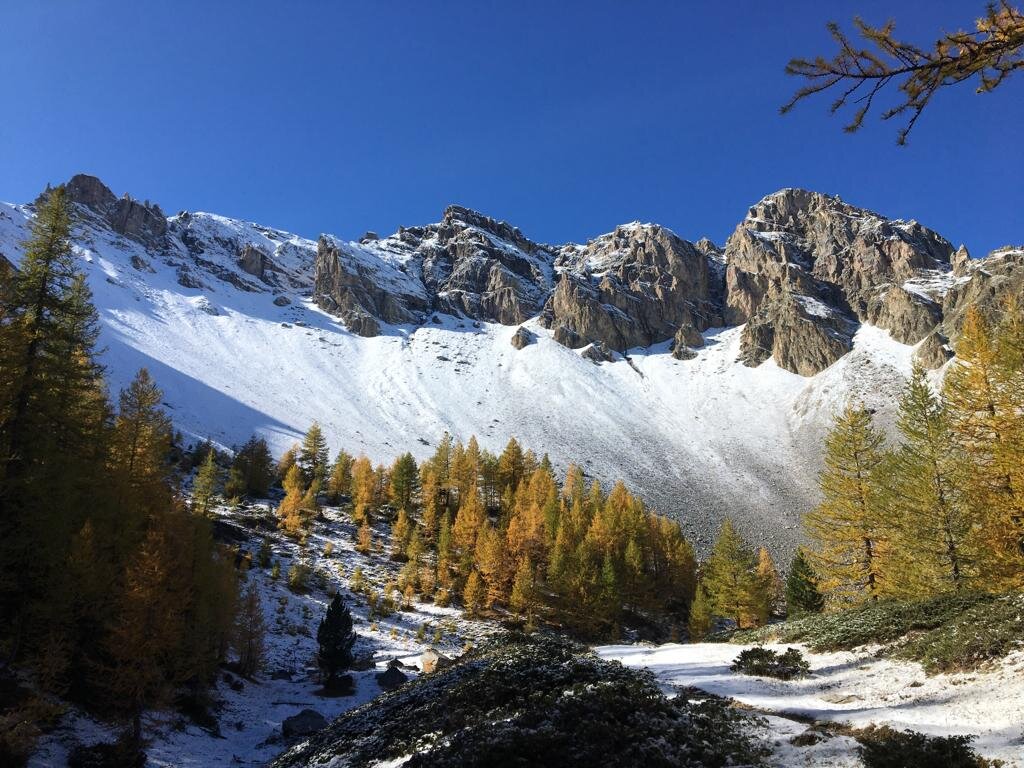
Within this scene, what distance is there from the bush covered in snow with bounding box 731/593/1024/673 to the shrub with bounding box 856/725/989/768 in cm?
470

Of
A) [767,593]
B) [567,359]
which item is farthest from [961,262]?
[767,593]

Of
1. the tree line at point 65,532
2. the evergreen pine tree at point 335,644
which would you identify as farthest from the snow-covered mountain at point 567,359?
the tree line at point 65,532

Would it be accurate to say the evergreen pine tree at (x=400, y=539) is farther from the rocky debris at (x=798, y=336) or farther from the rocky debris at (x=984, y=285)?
the rocky debris at (x=984, y=285)

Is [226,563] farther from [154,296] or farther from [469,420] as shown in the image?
[154,296]

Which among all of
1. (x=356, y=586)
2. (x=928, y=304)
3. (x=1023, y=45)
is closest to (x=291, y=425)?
(x=356, y=586)

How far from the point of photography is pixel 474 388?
471ft

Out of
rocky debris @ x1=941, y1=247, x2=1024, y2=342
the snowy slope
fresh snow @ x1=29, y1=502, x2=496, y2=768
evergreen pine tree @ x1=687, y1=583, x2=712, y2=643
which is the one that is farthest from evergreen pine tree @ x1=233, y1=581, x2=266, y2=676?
rocky debris @ x1=941, y1=247, x2=1024, y2=342

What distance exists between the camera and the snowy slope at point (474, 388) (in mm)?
101125

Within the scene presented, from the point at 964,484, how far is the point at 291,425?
347 ft

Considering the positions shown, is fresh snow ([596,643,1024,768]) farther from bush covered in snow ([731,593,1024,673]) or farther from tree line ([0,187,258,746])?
tree line ([0,187,258,746])

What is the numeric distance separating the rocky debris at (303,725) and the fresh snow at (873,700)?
50.3ft

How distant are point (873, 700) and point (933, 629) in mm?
4485

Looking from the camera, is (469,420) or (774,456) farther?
(469,420)

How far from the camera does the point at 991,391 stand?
53.9ft
